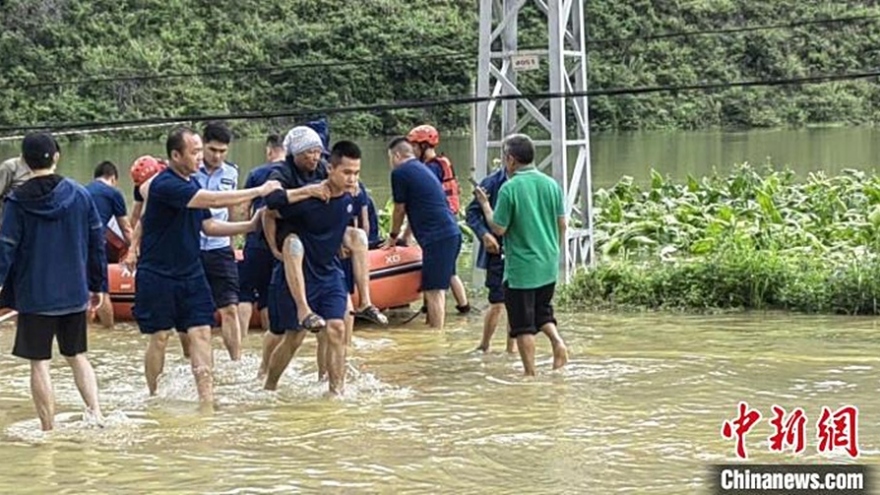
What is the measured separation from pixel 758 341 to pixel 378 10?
53.3 m

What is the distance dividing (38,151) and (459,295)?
5.60 metres

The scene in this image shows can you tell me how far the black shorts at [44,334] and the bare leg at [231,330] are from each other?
200cm

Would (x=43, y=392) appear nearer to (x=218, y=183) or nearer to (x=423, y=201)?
(x=218, y=183)

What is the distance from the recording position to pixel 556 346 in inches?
366

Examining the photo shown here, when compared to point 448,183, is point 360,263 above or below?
below

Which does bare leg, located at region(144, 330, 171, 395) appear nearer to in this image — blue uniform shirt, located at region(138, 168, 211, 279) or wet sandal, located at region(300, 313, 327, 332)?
blue uniform shirt, located at region(138, 168, 211, 279)

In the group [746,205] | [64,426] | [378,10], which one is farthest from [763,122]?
[64,426]

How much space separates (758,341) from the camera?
34.3 feet

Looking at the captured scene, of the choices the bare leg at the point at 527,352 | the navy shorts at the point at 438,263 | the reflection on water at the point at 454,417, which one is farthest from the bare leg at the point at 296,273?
the navy shorts at the point at 438,263

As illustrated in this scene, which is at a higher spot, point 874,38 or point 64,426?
point 874,38

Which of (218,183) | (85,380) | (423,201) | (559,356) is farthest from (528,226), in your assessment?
(85,380)

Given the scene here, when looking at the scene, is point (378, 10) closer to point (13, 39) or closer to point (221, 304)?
point (13, 39)

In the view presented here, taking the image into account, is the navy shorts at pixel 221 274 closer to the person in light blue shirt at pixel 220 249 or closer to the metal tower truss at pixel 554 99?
the person in light blue shirt at pixel 220 249

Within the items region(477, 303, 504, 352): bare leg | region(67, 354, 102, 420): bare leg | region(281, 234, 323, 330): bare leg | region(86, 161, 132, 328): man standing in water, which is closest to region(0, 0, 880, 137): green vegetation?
region(86, 161, 132, 328): man standing in water
